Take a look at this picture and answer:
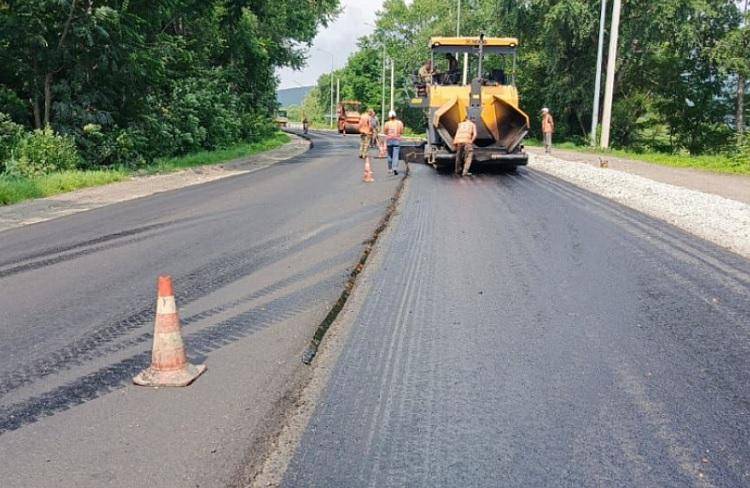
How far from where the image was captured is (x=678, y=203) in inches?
482

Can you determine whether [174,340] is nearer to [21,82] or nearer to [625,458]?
[625,458]

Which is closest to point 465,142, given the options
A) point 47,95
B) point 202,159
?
point 202,159

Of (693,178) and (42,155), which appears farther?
(693,178)

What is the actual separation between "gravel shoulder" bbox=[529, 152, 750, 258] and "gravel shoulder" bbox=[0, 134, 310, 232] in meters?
9.90

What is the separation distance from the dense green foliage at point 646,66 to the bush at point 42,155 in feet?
55.3

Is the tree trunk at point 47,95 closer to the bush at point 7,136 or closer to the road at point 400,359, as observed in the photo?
the bush at point 7,136

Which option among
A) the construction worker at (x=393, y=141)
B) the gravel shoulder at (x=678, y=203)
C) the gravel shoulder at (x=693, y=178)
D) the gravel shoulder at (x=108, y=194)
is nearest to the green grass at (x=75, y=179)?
the gravel shoulder at (x=108, y=194)

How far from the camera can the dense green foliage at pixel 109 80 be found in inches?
626

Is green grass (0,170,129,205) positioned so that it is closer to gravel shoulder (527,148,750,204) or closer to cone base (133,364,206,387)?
cone base (133,364,206,387)

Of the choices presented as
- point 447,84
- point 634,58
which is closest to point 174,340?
point 447,84

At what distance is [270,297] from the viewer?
592 centimetres

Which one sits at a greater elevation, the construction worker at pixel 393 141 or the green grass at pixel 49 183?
the construction worker at pixel 393 141

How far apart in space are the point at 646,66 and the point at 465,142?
2554 cm

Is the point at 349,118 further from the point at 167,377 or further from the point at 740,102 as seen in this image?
the point at 167,377
